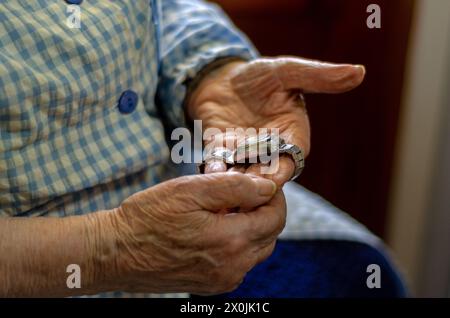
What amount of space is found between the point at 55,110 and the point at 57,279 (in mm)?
188

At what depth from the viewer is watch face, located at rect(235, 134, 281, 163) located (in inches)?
27.5

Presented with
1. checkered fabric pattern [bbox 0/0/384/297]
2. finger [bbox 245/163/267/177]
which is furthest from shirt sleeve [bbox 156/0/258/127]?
finger [bbox 245/163/267/177]

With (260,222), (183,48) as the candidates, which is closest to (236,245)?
(260,222)

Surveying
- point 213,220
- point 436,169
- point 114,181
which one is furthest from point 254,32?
point 213,220

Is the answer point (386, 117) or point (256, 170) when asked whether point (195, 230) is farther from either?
point (386, 117)

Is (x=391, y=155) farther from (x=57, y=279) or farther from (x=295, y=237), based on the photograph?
(x=57, y=279)

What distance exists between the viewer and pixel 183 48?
89 cm

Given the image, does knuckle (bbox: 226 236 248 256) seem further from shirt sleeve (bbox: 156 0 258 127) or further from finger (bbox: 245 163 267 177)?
shirt sleeve (bbox: 156 0 258 127)

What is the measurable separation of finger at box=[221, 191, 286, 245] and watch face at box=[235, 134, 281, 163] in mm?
46

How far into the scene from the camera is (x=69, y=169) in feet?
2.34

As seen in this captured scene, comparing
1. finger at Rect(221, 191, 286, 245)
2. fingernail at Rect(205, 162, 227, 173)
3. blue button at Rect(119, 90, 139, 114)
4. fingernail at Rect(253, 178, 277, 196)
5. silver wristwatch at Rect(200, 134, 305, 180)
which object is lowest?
finger at Rect(221, 191, 286, 245)

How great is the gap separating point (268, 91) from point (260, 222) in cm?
22

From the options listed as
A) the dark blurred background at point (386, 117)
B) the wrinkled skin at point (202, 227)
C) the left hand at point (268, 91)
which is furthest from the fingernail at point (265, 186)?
the dark blurred background at point (386, 117)
